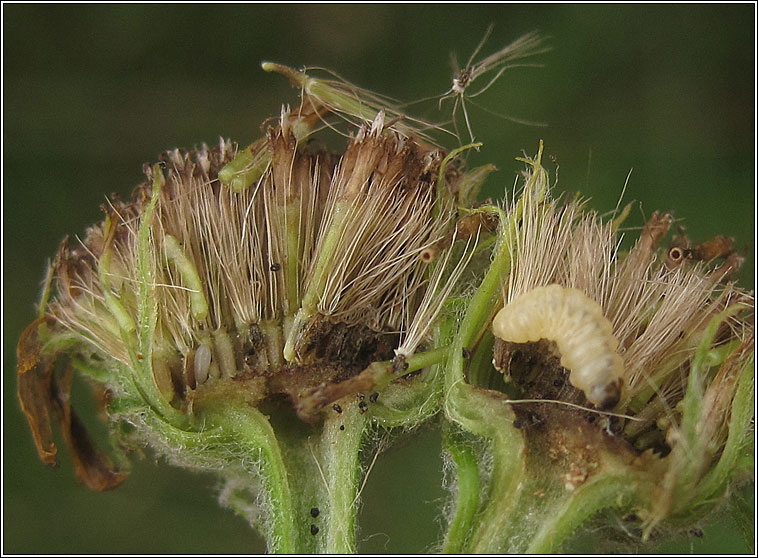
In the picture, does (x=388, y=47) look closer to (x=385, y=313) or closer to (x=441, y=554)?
(x=385, y=313)

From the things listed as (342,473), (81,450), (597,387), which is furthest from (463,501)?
(81,450)

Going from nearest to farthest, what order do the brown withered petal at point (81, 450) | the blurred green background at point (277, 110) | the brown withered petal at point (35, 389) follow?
the brown withered petal at point (35, 389), the brown withered petal at point (81, 450), the blurred green background at point (277, 110)

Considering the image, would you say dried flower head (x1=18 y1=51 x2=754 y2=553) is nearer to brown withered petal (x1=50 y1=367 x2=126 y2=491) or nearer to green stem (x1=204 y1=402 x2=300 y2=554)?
green stem (x1=204 y1=402 x2=300 y2=554)

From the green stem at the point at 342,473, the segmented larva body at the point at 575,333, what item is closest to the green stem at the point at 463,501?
the green stem at the point at 342,473

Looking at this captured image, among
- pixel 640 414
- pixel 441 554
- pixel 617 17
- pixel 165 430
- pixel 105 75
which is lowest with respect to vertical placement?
pixel 441 554

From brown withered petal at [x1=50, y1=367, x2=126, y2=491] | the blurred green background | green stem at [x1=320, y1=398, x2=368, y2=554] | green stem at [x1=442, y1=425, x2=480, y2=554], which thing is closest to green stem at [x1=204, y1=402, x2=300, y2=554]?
green stem at [x1=320, y1=398, x2=368, y2=554]

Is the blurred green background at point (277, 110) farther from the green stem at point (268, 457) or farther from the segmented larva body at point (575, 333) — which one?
the segmented larva body at point (575, 333)

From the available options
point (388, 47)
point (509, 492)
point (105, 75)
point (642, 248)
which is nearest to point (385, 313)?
point (509, 492)

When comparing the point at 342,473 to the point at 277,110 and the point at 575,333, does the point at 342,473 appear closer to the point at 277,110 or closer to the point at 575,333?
the point at 575,333
